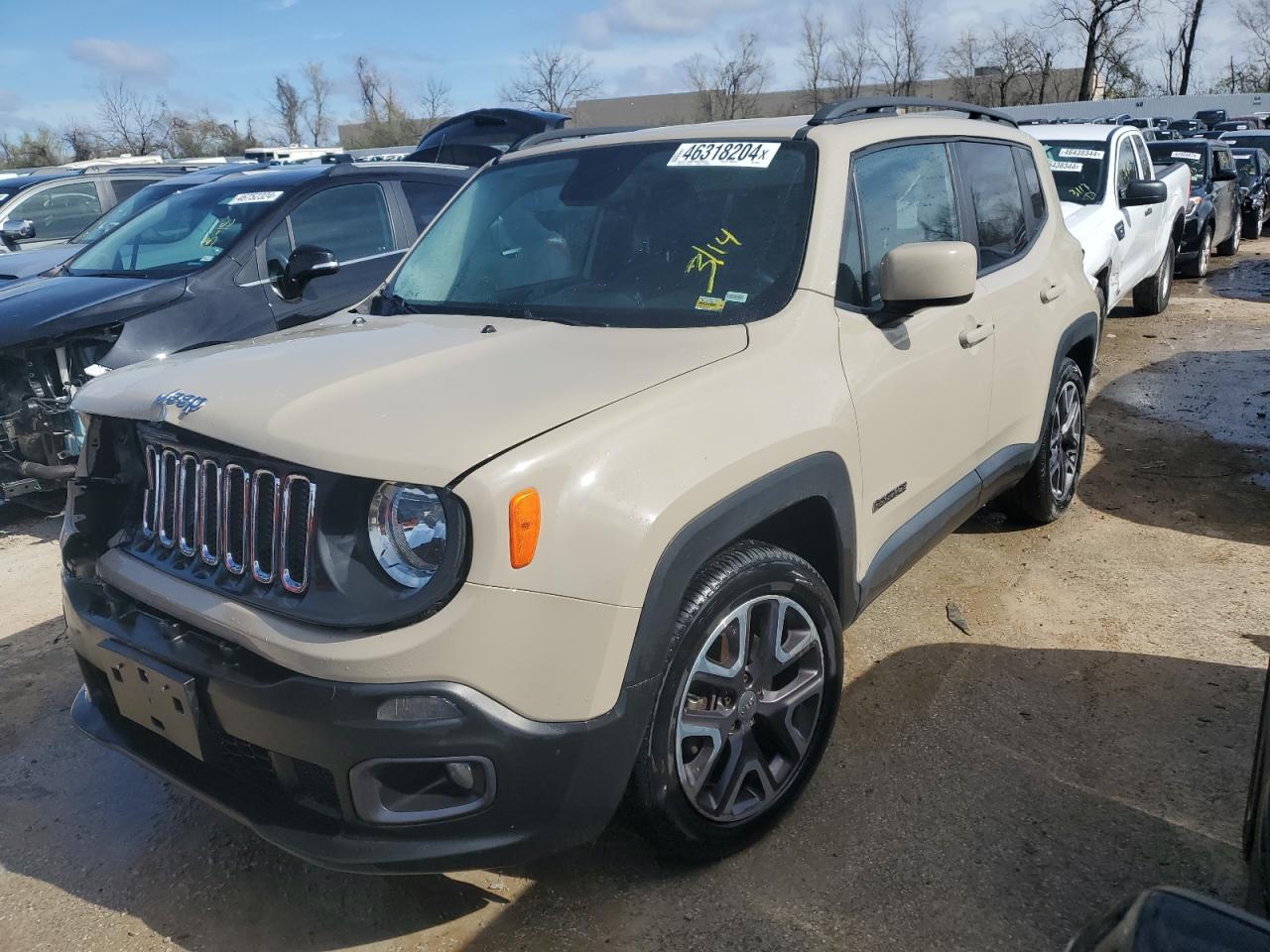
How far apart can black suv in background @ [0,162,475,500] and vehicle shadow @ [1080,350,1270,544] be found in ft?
14.5

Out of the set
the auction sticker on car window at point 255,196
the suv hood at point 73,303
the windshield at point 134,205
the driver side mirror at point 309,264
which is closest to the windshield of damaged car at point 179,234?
the auction sticker on car window at point 255,196

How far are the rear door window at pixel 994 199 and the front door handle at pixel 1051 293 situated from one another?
0.68 feet

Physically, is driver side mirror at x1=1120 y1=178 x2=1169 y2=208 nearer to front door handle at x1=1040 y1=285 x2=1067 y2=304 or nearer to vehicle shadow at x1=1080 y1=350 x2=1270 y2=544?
vehicle shadow at x1=1080 y1=350 x2=1270 y2=544

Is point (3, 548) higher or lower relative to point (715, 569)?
lower

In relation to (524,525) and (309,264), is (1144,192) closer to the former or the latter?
(309,264)

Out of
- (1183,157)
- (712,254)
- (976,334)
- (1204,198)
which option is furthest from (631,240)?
(1183,157)

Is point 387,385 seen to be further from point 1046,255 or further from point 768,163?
point 1046,255

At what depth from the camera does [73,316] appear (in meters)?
5.25

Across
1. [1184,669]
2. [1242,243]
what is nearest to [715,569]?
[1184,669]

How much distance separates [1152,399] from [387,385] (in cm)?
653

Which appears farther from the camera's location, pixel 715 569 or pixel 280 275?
pixel 280 275

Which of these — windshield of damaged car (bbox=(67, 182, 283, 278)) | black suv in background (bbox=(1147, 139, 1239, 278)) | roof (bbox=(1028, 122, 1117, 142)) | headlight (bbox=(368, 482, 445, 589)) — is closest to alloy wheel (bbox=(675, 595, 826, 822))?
headlight (bbox=(368, 482, 445, 589))

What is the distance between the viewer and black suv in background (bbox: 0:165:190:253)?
10.0 meters

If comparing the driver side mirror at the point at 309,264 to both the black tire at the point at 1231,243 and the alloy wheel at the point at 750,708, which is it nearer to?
the alloy wheel at the point at 750,708
